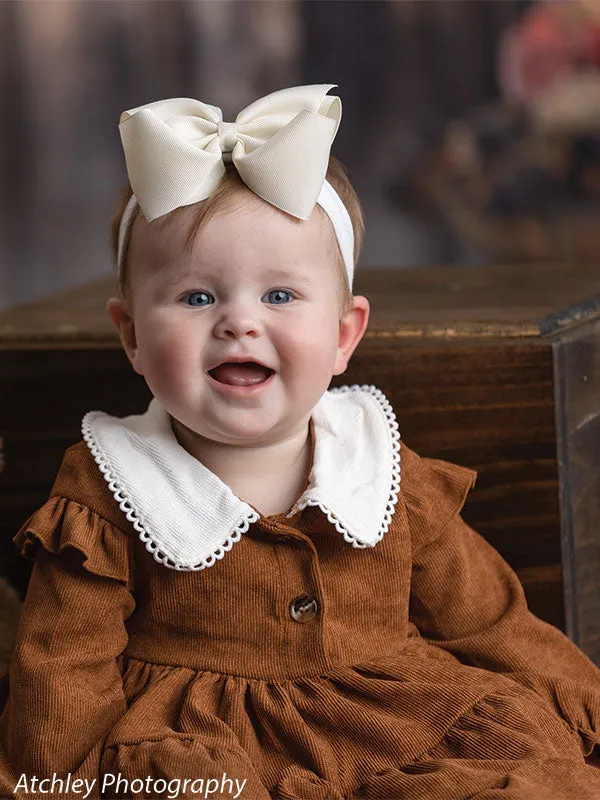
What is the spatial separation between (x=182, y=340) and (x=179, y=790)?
408 mm

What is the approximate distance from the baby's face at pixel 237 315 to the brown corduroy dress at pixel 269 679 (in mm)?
117

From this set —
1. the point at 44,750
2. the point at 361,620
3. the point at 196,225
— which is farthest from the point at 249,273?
the point at 44,750

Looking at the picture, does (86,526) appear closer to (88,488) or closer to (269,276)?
(88,488)

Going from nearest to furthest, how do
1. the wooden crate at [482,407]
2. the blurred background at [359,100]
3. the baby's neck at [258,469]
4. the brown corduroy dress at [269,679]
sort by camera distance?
the brown corduroy dress at [269,679] < the baby's neck at [258,469] < the wooden crate at [482,407] < the blurred background at [359,100]

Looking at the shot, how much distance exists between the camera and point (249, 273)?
108 centimetres

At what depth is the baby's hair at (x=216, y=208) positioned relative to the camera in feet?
3.56

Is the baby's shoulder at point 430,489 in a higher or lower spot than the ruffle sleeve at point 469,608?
higher

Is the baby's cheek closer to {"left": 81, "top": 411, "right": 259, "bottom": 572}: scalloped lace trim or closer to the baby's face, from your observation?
the baby's face

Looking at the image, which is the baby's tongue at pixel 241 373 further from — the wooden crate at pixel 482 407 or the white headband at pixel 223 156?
the wooden crate at pixel 482 407

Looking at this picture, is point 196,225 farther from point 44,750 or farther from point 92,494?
point 44,750

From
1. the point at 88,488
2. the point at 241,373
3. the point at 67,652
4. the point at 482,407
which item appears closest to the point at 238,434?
the point at 241,373

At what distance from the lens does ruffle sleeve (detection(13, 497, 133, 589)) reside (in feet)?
3.59

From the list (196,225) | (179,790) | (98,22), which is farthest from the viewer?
(98,22)

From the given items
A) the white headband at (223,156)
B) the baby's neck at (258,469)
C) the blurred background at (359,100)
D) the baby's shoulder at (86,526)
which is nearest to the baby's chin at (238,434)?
the baby's neck at (258,469)
